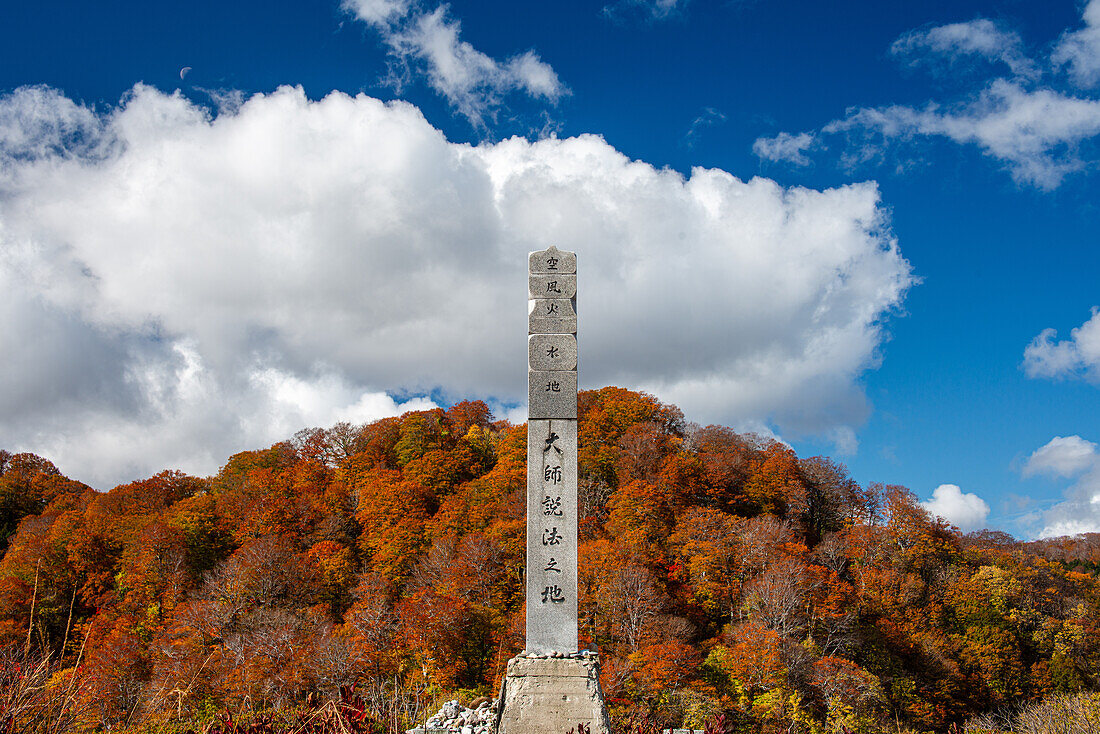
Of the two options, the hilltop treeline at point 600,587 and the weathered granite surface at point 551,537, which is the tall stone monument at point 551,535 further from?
the hilltop treeline at point 600,587

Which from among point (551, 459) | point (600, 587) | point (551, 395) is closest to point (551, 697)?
point (551, 459)

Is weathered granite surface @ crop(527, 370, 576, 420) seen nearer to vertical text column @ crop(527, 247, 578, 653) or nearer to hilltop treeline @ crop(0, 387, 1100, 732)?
vertical text column @ crop(527, 247, 578, 653)

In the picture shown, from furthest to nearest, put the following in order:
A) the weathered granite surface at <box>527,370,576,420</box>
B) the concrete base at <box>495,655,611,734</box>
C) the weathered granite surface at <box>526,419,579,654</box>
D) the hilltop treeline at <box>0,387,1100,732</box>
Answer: the hilltop treeline at <box>0,387,1100,732</box>, the weathered granite surface at <box>527,370,576,420</box>, the weathered granite surface at <box>526,419,579,654</box>, the concrete base at <box>495,655,611,734</box>

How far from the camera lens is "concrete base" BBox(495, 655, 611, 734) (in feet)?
23.3

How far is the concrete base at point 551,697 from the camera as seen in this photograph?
23.3 feet

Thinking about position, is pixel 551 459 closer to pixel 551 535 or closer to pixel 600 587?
pixel 551 535

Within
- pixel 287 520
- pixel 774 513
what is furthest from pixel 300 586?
pixel 774 513

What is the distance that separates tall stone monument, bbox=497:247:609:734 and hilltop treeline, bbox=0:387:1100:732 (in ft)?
30.5

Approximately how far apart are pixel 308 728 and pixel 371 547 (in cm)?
3004

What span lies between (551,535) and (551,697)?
5.66 feet

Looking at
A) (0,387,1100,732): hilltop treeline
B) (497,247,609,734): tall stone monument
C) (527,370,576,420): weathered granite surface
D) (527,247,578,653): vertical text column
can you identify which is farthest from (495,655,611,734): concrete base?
(0,387,1100,732): hilltop treeline

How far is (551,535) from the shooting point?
26.6ft

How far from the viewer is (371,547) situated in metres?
32.9

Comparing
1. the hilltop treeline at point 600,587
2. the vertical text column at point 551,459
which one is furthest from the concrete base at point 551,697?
the hilltop treeline at point 600,587
